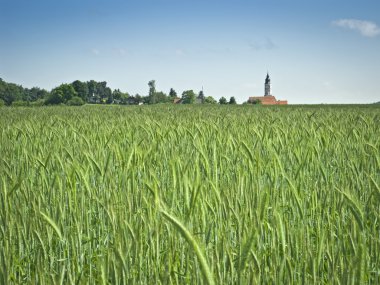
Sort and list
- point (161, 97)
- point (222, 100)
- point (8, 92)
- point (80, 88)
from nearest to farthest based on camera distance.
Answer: point (80, 88), point (8, 92), point (222, 100), point (161, 97)

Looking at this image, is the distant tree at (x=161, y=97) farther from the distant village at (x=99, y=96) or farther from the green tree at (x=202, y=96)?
the green tree at (x=202, y=96)

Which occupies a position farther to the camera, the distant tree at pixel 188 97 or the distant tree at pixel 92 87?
the distant tree at pixel 92 87

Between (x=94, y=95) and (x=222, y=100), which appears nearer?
(x=222, y=100)

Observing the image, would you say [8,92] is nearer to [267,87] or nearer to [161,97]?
[161,97]

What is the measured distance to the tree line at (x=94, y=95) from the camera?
284ft

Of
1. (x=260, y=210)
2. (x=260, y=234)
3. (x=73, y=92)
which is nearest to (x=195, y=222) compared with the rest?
(x=260, y=234)

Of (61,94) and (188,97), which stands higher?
(188,97)

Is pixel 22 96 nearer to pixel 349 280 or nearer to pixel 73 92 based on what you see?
pixel 73 92

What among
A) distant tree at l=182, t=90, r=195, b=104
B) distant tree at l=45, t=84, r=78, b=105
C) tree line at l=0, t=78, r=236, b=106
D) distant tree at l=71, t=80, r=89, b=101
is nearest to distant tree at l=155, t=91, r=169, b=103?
tree line at l=0, t=78, r=236, b=106

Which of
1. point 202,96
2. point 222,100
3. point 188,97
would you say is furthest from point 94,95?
point 222,100

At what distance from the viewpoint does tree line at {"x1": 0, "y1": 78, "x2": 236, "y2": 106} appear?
8651cm

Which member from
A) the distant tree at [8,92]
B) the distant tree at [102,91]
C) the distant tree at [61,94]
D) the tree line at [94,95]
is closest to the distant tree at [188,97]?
the tree line at [94,95]

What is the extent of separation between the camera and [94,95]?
11850 cm

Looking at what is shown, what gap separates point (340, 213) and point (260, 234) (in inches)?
23.6
